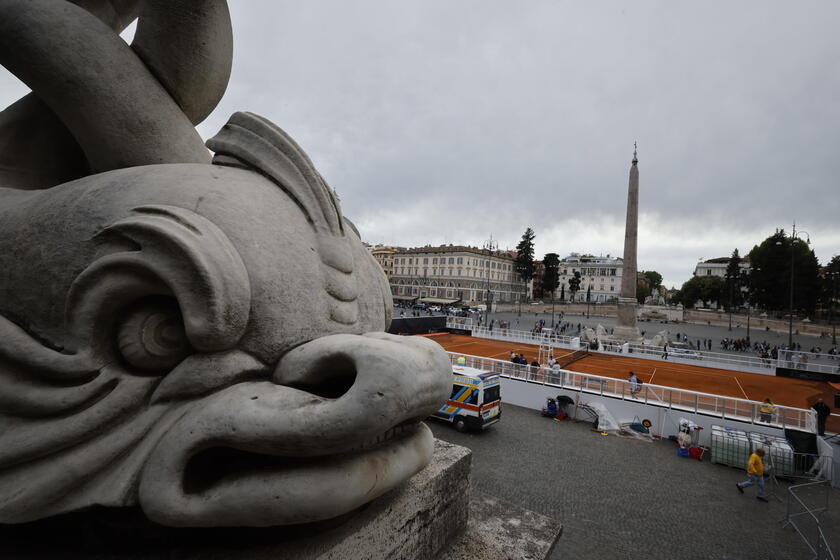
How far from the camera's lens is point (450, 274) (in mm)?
79125

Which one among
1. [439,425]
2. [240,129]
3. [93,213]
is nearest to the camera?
[93,213]

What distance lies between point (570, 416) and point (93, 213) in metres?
13.6

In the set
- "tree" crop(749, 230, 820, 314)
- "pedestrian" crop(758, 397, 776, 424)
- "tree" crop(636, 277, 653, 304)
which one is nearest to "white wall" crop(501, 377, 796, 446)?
"pedestrian" crop(758, 397, 776, 424)

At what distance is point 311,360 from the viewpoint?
6.08ft

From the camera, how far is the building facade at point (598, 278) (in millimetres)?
108438

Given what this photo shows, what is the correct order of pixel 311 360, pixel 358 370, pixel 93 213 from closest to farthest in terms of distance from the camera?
1. pixel 358 370
2. pixel 311 360
3. pixel 93 213

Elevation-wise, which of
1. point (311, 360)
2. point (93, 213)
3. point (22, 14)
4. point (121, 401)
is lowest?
point (121, 401)

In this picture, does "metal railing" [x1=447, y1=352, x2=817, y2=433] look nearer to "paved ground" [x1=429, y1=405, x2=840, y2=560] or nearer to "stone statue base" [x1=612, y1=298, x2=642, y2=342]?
"paved ground" [x1=429, y1=405, x2=840, y2=560]

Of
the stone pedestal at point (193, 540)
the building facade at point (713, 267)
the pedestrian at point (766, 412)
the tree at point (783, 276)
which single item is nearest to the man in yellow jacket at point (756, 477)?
the pedestrian at point (766, 412)

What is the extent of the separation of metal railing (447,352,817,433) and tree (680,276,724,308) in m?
79.6

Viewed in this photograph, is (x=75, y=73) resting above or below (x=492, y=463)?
above

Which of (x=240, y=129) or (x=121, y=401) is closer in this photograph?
(x=121, y=401)

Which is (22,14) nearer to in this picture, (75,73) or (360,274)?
(75,73)

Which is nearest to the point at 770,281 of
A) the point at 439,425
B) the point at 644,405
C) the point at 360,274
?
the point at 644,405
